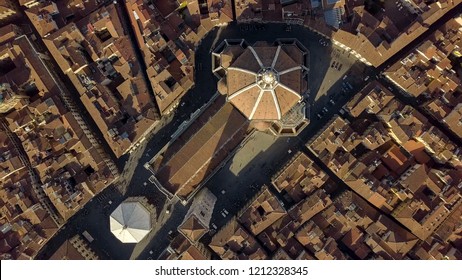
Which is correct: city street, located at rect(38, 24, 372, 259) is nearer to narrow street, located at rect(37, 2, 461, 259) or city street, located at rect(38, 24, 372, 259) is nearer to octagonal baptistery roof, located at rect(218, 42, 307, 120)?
narrow street, located at rect(37, 2, 461, 259)

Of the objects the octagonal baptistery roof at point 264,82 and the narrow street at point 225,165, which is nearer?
the octagonal baptistery roof at point 264,82

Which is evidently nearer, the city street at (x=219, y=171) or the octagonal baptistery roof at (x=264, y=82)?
the octagonal baptistery roof at (x=264, y=82)

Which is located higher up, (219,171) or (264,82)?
(264,82)

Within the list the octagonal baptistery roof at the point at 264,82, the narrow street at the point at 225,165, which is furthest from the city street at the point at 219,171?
the octagonal baptistery roof at the point at 264,82

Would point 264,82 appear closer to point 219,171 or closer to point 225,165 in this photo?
point 225,165

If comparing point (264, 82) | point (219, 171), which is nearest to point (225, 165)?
Answer: point (219, 171)

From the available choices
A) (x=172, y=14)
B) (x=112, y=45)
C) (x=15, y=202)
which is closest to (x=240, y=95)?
(x=172, y=14)

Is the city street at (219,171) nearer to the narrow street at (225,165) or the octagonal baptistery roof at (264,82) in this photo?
the narrow street at (225,165)

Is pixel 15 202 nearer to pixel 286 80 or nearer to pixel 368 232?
pixel 286 80

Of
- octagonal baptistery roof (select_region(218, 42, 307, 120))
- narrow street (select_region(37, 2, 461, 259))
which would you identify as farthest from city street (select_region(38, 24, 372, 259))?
octagonal baptistery roof (select_region(218, 42, 307, 120))
